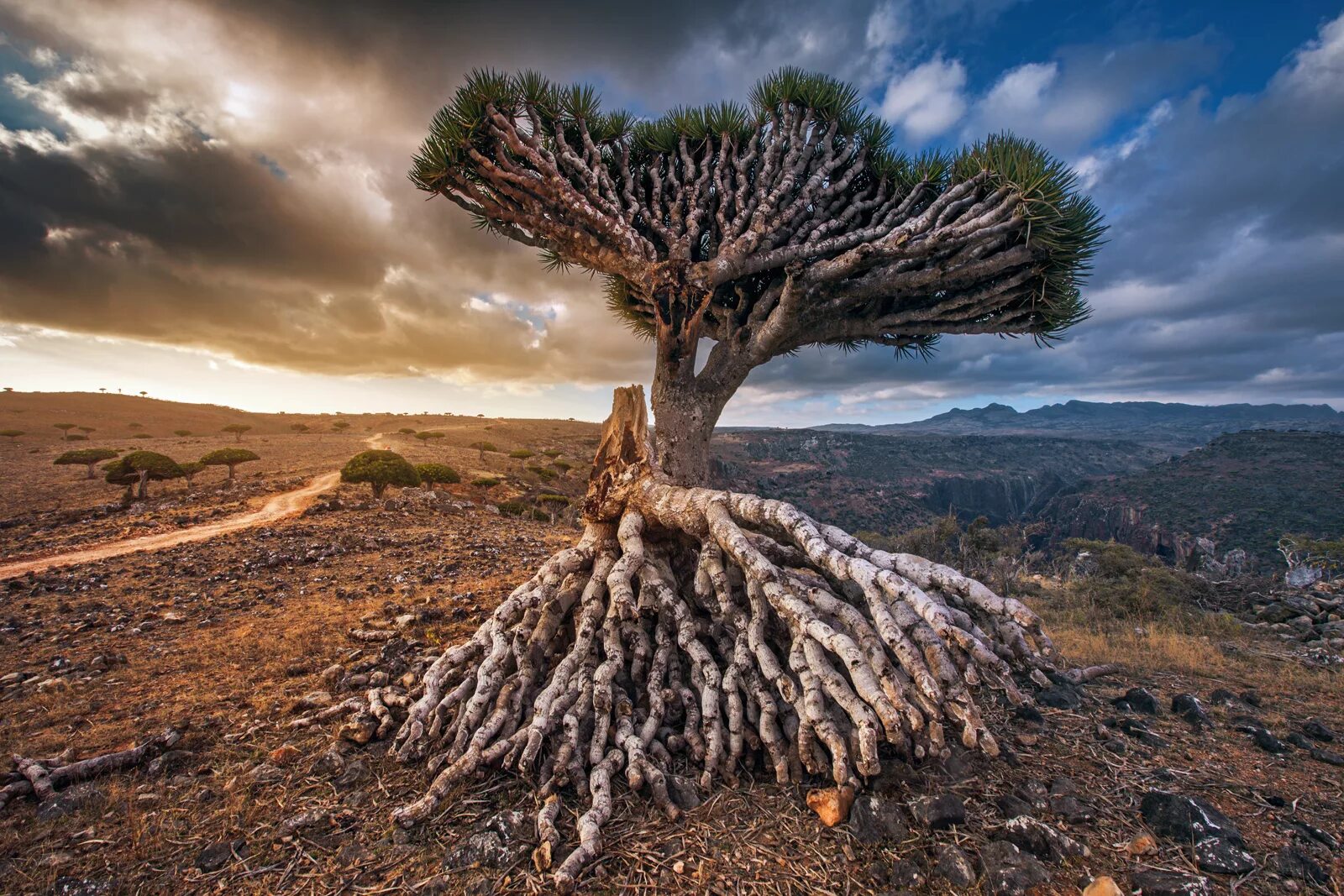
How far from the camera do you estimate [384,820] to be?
11.2 feet

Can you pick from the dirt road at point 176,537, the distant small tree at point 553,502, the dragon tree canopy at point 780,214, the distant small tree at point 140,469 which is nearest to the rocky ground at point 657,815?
the dragon tree canopy at point 780,214

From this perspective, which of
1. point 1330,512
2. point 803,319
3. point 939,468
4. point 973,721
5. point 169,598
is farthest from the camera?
point 939,468

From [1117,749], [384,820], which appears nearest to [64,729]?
[384,820]

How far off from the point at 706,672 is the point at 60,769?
488cm

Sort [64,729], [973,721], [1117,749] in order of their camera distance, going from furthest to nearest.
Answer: [64,729] → [1117,749] → [973,721]

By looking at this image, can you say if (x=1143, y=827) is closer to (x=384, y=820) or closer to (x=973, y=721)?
(x=973, y=721)

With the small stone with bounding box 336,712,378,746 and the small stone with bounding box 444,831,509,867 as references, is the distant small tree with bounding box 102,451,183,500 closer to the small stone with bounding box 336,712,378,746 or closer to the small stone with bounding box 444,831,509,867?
the small stone with bounding box 336,712,378,746

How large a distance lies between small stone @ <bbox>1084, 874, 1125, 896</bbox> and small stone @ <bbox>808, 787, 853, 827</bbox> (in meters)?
1.19

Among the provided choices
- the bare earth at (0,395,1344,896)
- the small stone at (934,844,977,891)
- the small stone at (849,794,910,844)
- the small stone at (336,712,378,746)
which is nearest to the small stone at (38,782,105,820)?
the bare earth at (0,395,1344,896)

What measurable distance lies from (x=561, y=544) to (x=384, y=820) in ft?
31.8

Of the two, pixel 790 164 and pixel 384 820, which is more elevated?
pixel 790 164

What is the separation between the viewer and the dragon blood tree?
3553 millimetres

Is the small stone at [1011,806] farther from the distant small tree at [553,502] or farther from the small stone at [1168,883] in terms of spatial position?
the distant small tree at [553,502]

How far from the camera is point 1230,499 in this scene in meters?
56.4
